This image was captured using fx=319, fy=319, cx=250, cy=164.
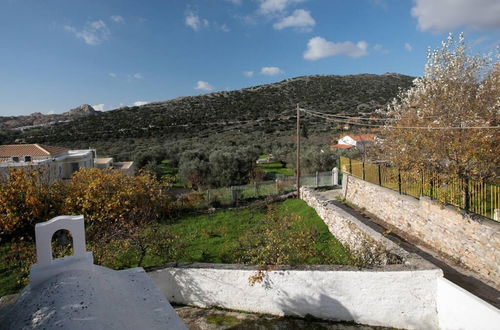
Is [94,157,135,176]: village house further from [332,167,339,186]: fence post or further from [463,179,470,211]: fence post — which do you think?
[463,179,470,211]: fence post

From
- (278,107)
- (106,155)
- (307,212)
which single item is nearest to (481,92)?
(307,212)

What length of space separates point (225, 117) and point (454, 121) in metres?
42.0

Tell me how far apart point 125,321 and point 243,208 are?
1492 cm

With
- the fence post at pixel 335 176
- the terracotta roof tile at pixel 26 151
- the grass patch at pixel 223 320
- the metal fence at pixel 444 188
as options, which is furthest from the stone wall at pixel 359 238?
the terracotta roof tile at pixel 26 151

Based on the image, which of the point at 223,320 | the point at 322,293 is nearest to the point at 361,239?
the point at 322,293

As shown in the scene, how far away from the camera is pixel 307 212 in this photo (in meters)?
17.0

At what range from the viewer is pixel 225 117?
50.3 m

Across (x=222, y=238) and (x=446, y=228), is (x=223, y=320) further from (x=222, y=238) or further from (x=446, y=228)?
(x=446, y=228)

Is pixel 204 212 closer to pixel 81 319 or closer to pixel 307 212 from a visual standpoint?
pixel 307 212

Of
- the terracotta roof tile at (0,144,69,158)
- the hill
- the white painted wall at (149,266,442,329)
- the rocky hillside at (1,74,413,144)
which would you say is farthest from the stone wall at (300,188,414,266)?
the rocky hillside at (1,74,413,144)

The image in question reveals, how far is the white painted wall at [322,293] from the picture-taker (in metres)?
7.14

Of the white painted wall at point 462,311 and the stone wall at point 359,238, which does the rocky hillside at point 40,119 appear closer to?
the stone wall at point 359,238

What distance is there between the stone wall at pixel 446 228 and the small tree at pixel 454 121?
34.4 inches

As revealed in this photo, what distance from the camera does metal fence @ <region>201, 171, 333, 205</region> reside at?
20.3m
